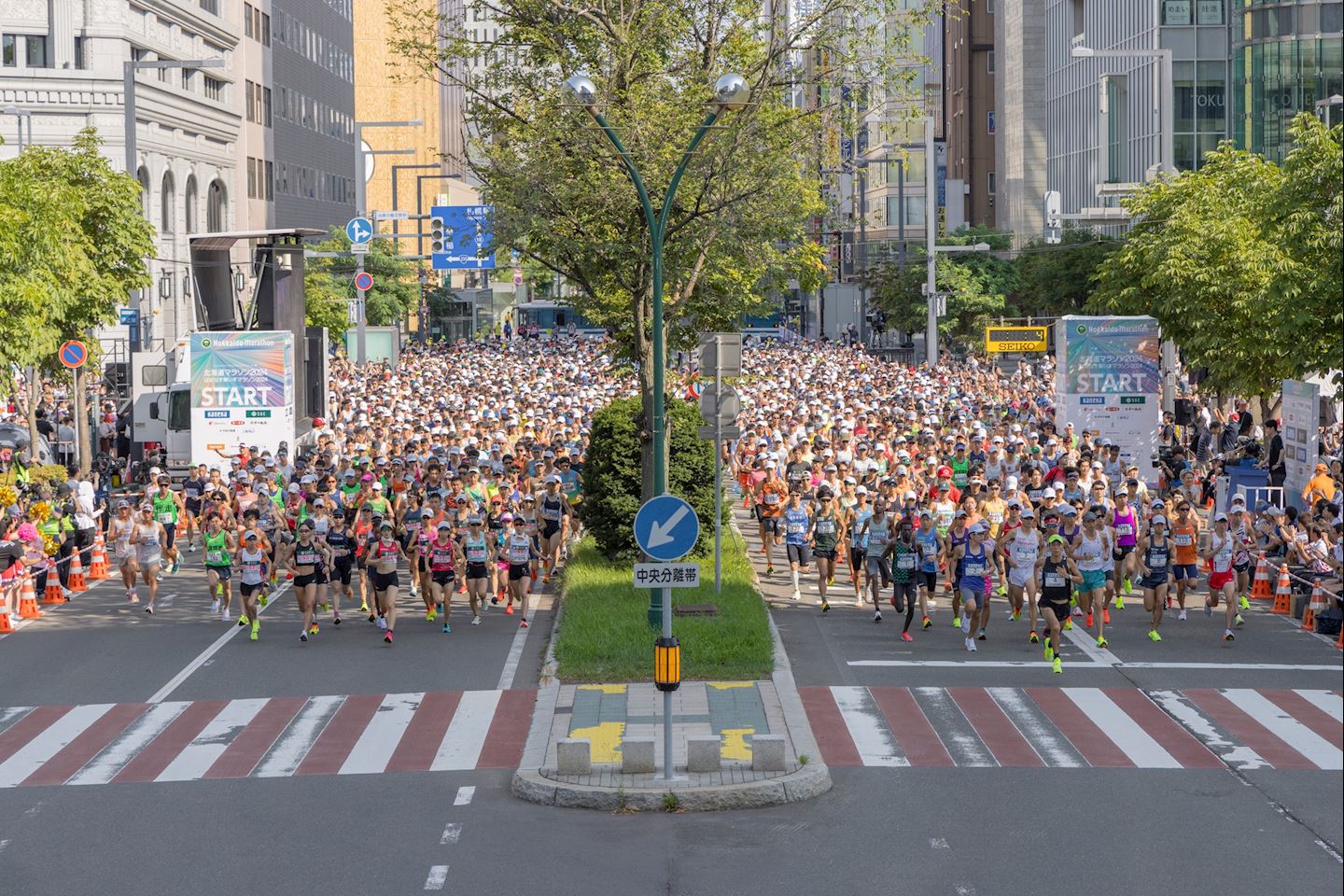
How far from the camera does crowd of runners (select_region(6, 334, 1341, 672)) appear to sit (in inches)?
800

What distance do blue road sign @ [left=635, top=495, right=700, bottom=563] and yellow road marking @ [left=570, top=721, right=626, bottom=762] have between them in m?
1.68

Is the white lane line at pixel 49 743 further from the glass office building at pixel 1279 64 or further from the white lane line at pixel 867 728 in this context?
the glass office building at pixel 1279 64

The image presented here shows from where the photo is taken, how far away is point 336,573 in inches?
863

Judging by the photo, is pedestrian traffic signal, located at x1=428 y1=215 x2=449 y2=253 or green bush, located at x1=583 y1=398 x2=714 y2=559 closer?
green bush, located at x1=583 y1=398 x2=714 y2=559

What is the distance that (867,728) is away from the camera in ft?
51.0

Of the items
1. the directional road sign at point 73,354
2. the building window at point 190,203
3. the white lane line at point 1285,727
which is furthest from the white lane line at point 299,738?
the building window at point 190,203

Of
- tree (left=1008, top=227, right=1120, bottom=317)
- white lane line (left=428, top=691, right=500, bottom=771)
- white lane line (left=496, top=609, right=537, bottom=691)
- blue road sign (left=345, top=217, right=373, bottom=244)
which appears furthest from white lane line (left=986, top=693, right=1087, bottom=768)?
tree (left=1008, top=227, right=1120, bottom=317)

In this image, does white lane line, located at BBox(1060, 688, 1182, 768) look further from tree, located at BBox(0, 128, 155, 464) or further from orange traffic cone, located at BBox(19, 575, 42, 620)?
tree, located at BBox(0, 128, 155, 464)

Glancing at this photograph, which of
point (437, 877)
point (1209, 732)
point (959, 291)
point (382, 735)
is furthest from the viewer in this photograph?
point (959, 291)

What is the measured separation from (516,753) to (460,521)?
8062 mm

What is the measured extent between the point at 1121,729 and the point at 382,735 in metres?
6.47

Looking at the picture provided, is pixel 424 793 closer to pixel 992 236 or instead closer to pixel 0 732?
pixel 0 732

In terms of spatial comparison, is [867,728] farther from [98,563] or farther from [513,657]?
[98,563]

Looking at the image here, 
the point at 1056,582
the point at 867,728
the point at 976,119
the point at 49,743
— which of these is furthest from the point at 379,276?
the point at 867,728
